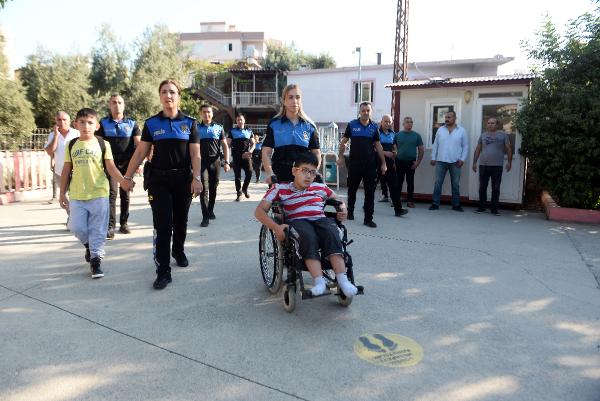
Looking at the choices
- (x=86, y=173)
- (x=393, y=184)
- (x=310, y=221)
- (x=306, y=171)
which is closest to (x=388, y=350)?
(x=310, y=221)

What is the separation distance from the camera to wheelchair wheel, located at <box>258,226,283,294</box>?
156 inches

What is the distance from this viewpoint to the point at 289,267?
3748mm

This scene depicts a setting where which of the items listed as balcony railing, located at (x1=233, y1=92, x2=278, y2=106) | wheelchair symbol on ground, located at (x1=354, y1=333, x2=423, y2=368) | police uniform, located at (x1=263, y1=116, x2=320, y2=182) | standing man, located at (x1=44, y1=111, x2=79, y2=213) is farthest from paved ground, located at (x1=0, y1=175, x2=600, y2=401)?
balcony railing, located at (x1=233, y1=92, x2=278, y2=106)

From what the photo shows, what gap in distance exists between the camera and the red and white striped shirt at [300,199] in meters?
3.93

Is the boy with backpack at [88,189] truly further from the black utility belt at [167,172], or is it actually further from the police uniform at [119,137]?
the police uniform at [119,137]

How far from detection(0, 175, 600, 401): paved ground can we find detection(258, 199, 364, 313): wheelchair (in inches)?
5.3

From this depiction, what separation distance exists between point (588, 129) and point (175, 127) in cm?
682

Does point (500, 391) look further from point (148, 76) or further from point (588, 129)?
point (148, 76)

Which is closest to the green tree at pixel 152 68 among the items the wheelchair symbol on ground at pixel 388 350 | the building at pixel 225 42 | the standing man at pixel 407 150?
the standing man at pixel 407 150

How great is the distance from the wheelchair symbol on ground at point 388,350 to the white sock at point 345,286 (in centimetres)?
32

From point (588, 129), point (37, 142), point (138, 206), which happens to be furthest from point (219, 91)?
point (588, 129)

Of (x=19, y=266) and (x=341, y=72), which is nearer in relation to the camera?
(x=19, y=266)

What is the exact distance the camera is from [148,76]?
2742 centimetres

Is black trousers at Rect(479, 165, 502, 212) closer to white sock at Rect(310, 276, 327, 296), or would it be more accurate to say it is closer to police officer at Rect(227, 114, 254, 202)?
police officer at Rect(227, 114, 254, 202)
